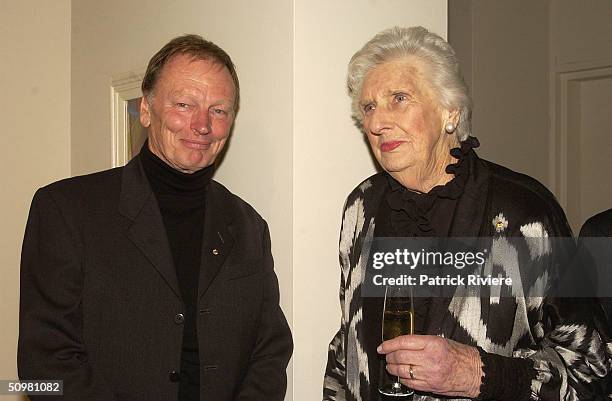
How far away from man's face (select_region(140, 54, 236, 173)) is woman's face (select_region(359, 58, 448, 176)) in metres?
0.49

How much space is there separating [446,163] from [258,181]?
2.29ft

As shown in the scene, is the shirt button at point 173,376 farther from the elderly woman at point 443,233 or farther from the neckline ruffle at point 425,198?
the neckline ruffle at point 425,198

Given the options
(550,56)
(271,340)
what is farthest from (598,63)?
(271,340)

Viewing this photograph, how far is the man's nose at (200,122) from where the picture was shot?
6.39 feet

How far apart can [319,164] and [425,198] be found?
44cm

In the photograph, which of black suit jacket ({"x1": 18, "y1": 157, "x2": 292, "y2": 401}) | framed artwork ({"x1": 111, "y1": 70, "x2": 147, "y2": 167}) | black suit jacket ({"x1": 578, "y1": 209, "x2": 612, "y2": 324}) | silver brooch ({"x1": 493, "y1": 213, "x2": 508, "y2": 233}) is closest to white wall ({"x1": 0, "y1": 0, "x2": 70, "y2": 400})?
framed artwork ({"x1": 111, "y1": 70, "x2": 147, "y2": 167})

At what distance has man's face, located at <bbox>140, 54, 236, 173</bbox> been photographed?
1.94 metres

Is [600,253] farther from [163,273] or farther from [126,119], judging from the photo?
[126,119]

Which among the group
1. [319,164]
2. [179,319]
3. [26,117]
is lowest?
[179,319]

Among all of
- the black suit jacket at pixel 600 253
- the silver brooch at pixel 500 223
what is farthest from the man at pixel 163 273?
the black suit jacket at pixel 600 253

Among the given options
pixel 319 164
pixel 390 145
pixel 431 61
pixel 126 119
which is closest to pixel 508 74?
pixel 126 119

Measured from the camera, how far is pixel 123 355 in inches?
72.6

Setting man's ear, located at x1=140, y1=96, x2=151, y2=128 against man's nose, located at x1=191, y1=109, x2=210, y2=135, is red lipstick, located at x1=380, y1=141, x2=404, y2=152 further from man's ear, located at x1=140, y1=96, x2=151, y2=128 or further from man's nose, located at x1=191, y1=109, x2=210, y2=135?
man's ear, located at x1=140, y1=96, x2=151, y2=128

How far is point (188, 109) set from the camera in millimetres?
1951
